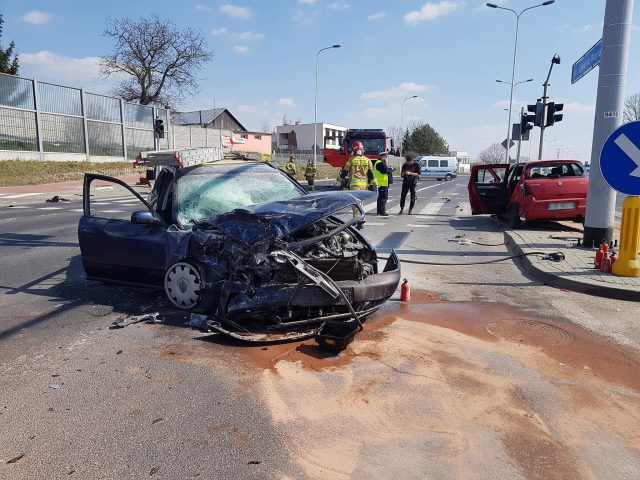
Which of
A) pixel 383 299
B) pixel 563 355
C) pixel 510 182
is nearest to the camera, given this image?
pixel 563 355

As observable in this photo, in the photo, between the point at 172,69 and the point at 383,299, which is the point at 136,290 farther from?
the point at 172,69

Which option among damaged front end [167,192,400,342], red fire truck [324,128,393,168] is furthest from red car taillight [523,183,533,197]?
red fire truck [324,128,393,168]

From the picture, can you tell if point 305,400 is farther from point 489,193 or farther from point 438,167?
point 438,167

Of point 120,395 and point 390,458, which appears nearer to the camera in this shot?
point 390,458

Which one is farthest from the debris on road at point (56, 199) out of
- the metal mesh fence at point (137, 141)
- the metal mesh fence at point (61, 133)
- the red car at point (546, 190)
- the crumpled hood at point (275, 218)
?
the metal mesh fence at point (137, 141)

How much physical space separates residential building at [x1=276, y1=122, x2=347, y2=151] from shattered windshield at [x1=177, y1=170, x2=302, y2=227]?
271 feet

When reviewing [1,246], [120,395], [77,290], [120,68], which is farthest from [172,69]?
[120,395]

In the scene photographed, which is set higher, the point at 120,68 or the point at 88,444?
the point at 120,68

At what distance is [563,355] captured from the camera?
3.97 m

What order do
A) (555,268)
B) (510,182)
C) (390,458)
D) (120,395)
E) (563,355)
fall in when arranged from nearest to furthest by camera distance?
(390,458) < (120,395) < (563,355) < (555,268) < (510,182)

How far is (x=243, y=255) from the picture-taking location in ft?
13.7

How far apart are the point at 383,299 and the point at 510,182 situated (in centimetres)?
850

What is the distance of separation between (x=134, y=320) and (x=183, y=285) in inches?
22.3

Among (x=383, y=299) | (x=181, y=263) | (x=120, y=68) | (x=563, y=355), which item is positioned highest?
(x=120, y=68)
